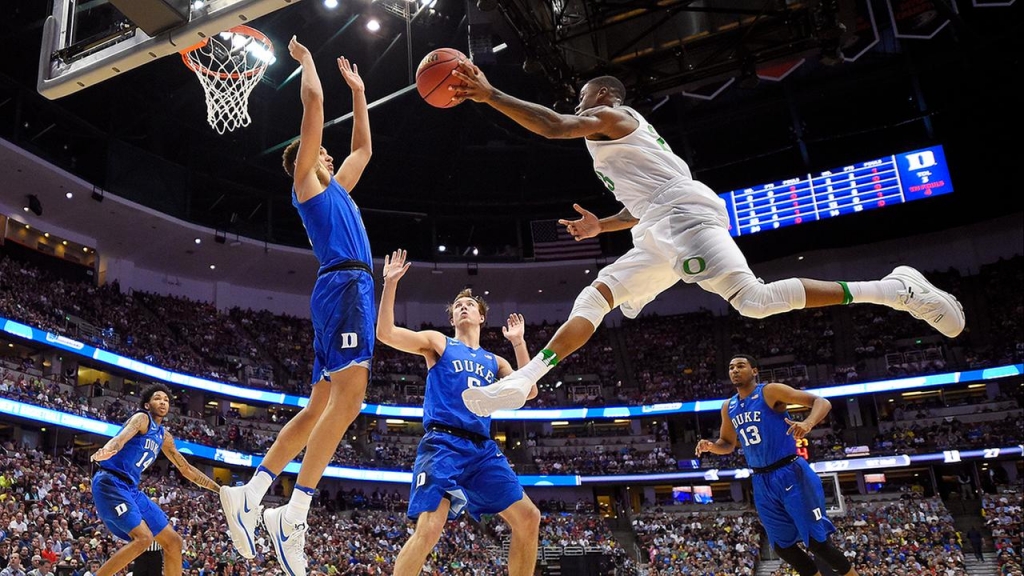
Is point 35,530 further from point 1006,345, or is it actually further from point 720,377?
point 1006,345

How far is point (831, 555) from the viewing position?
680 centimetres

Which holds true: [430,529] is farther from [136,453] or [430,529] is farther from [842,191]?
[842,191]

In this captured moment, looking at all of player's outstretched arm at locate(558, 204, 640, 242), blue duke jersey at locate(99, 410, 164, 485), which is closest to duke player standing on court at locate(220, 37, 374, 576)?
player's outstretched arm at locate(558, 204, 640, 242)

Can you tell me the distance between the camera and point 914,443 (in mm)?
31266

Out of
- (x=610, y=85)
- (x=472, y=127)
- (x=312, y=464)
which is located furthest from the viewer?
(x=472, y=127)

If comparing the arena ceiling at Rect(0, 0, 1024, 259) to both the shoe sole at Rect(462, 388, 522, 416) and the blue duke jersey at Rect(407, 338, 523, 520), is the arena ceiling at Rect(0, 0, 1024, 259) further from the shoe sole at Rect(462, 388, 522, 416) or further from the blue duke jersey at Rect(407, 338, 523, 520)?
the shoe sole at Rect(462, 388, 522, 416)

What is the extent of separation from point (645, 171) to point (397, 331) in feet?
7.08

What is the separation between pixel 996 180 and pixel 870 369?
9536mm

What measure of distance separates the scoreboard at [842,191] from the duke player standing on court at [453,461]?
2435 centimetres

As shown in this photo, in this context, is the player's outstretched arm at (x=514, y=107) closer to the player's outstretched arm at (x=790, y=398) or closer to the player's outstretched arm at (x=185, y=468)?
the player's outstretched arm at (x=790, y=398)

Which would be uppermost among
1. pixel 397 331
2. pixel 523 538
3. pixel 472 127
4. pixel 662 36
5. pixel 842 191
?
pixel 472 127

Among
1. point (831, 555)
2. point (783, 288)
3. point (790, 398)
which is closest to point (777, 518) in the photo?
point (831, 555)

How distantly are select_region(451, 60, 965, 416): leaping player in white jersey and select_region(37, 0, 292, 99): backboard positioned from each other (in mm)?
2570

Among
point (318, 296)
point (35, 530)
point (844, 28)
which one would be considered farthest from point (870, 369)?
point (318, 296)
